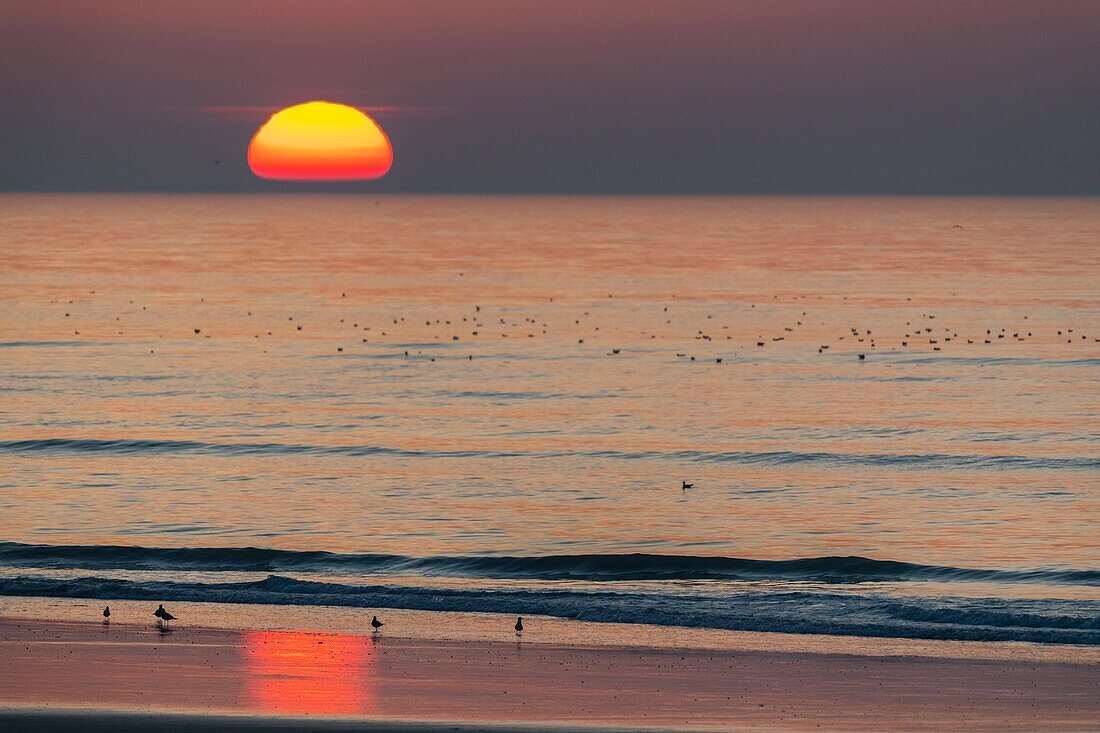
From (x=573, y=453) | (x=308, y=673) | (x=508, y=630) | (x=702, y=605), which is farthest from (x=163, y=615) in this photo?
(x=573, y=453)

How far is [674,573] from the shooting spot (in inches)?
1005

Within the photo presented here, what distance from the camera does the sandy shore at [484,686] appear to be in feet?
51.5

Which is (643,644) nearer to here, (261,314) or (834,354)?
(834,354)

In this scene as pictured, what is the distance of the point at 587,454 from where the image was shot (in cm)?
3700

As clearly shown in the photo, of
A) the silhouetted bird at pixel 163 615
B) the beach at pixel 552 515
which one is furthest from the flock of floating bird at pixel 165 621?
the beach at pixel 552 515

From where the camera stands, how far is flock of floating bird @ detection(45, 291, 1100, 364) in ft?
196

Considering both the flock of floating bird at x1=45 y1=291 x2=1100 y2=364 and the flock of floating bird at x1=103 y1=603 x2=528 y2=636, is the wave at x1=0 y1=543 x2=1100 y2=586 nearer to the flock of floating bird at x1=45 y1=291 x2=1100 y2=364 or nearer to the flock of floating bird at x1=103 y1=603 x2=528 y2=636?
the flock of floating bird at x1=103 y1=603 x2=528 y2=636

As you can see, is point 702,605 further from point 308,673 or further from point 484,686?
point 308,673

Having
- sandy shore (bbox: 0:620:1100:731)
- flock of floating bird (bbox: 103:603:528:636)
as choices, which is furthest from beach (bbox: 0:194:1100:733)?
flock of floating bird (bbox: 103:603:528:636)

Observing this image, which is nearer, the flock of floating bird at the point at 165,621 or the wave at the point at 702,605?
the flock of floating bird at the point at 165,621

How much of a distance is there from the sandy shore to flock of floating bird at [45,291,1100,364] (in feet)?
122

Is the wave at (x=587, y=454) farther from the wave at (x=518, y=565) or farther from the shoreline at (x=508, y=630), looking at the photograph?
the shoreline at (x=508, y=630)

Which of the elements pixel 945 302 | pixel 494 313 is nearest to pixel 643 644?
pixel 494 313

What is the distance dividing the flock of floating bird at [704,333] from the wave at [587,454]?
1848 cm
